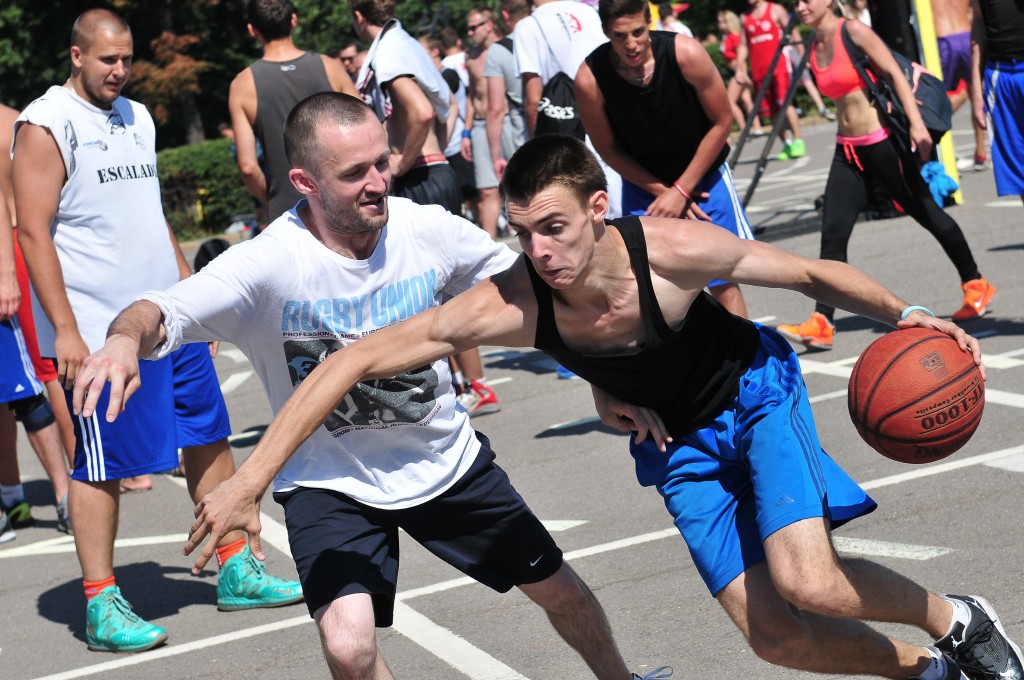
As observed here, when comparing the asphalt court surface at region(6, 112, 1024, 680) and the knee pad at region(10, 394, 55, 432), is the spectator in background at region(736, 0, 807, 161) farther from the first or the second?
the knee pad at region(10, 394, 55, 432)

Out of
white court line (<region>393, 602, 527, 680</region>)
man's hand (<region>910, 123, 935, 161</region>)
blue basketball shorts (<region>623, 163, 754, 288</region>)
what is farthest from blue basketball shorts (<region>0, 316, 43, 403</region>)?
man's hand (<region>910, 123, 935, 161</region>)

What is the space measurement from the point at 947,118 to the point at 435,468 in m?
5.45

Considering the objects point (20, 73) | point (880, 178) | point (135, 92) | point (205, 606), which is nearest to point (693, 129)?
point (880, 178)

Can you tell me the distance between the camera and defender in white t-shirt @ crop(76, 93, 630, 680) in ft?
12.5

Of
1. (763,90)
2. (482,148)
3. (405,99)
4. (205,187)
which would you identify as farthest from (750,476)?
(205,187)

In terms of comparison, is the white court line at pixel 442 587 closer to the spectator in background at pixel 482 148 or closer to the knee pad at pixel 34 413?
the knee pad at pixel 34 413

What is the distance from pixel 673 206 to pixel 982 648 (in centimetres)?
323

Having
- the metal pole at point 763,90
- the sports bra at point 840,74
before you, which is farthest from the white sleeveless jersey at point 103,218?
the metal pole at point 763,90

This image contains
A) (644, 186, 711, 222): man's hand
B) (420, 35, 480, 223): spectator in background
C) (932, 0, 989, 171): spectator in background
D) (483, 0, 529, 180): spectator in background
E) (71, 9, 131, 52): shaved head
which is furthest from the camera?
(932, 0, 989, 171): spectator in background

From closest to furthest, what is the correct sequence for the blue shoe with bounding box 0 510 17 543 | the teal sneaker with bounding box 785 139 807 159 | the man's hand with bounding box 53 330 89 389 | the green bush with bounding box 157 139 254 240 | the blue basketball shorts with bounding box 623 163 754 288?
the man's hand with bounding box 53 330 89 389 → the blue basketball shorts with bounding box 623 163 754 288 → the blue shoe with bounding box 0 510 17 543 → the teal sneaker with bounding box 785 139 807 159 → the green bush with bounding box 157 139 254 240

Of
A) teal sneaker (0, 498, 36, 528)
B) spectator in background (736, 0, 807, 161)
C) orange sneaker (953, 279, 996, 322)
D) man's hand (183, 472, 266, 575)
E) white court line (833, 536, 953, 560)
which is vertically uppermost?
man's hand (183, 472, 266, 575)

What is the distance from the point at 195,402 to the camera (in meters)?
5.67

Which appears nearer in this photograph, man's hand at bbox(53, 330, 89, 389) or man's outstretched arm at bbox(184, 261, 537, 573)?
man's outstretched arm at bbox(184, 261, 537, 573)

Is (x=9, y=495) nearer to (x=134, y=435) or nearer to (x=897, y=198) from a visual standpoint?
(x=134, y=435)
